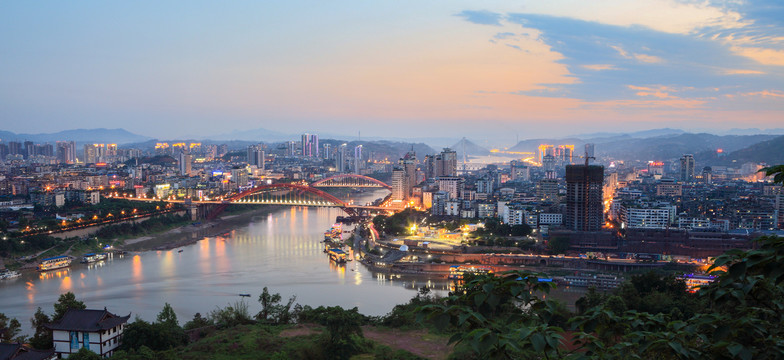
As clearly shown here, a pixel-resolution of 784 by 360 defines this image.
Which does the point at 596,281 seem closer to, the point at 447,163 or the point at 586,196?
the point at 586,196

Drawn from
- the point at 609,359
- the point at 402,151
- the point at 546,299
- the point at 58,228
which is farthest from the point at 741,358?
the point at 402,151

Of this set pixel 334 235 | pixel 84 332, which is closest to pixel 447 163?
pixel 334 235

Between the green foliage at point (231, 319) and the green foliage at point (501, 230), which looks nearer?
the green foliage at point (231, 319)

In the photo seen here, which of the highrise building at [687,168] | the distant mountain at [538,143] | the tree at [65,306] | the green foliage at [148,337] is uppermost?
the distant mountain at [538,143]

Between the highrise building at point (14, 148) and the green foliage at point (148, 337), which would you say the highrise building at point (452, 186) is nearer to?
the green foliage at point (148, 337)

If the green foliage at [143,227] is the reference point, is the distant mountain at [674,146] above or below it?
above

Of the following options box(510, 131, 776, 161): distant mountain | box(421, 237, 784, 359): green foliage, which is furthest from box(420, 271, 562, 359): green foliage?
box(510, 131, 776, 161): distant mountain

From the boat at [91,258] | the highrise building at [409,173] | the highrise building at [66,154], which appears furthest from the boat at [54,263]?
the highrise building at [66,154]
